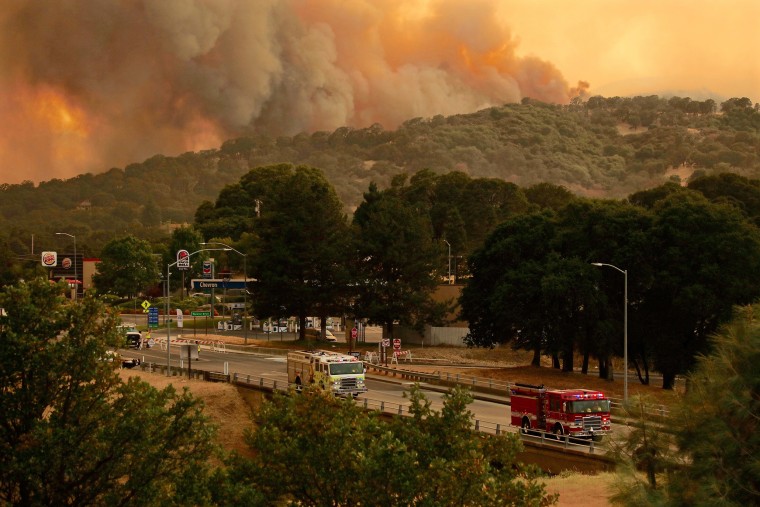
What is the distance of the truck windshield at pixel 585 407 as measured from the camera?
138 ft

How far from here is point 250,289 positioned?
9500 centimetres

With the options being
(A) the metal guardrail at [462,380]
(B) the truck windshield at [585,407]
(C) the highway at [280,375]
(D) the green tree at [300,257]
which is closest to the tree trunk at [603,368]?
(A) the metal guardrail at [462,380]

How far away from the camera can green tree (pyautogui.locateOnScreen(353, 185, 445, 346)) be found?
282 feet

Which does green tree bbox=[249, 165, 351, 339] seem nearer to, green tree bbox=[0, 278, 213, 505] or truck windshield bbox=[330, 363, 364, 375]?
truck windshield bbox=[330, 363, 364, 375]

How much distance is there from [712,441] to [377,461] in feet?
21.5

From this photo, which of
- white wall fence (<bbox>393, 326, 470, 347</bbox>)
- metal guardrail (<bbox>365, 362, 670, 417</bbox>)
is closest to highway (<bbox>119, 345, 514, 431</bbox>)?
metal guardrail (<bbox>365, 362, 670, 417</bbox>)

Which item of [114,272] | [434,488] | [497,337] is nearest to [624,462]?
[434,488]

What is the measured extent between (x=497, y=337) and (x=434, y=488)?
53899mm

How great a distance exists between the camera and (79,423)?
86.7 feet

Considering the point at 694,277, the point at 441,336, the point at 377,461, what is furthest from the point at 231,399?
the point at 441,336

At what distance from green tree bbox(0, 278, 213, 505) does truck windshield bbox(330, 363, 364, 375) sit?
27623 millimetres

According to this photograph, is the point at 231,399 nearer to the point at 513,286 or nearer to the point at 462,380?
the point at 462,380

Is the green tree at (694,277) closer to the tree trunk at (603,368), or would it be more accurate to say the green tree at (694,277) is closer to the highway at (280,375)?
the tree trunk at (603,368)

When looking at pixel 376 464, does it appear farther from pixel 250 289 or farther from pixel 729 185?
pixel 729 185
